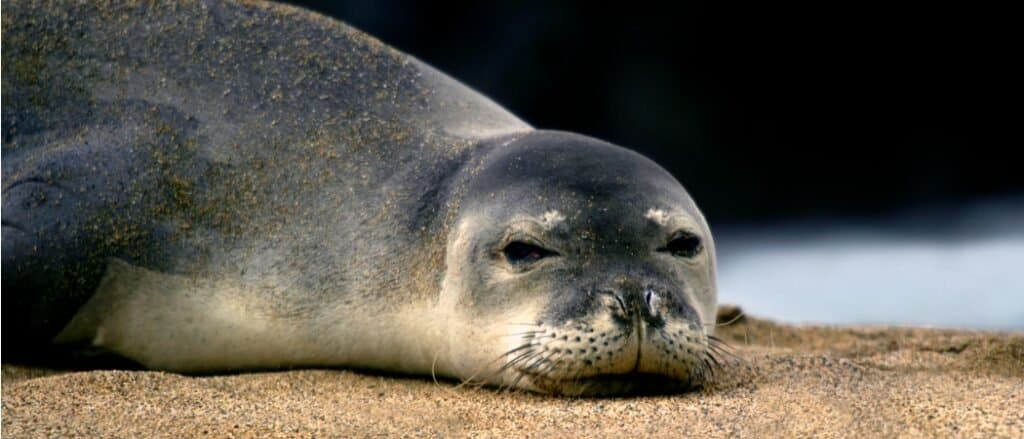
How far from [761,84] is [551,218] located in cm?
650

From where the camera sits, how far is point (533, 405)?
313 centimetres

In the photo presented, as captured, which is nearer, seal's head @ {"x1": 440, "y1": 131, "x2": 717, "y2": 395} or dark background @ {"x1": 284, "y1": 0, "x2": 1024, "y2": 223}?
seal's head @ {"x1": 440, "y1": 131, "x2": 717, "y2": 395}

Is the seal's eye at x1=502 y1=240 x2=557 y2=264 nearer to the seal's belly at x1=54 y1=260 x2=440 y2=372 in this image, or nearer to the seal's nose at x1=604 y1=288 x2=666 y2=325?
the seal's nose at x1=604 y1=288 x2=666 y2=325

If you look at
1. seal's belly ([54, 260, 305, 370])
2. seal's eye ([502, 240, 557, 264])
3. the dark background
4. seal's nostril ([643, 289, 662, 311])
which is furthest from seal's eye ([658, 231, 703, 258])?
the dark background

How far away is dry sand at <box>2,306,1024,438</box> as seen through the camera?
2.71 m

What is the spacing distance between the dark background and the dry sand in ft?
18.4

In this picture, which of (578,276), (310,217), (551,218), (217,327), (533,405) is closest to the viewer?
(533,405)

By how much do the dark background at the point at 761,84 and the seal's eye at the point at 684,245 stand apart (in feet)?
19.0

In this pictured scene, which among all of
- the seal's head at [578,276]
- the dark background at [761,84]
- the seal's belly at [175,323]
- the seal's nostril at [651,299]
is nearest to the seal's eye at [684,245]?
the seal's head at [578,276]

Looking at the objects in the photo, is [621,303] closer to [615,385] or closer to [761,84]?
[615,385]

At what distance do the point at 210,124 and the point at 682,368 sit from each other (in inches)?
70.0

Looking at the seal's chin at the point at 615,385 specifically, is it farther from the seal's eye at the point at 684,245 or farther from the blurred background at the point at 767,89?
the blurred background at the point at 767,89

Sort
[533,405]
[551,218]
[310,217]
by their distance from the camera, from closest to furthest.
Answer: [533,405] < [551,218] < [310,217]

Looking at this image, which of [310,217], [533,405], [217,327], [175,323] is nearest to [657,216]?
[533,405]
